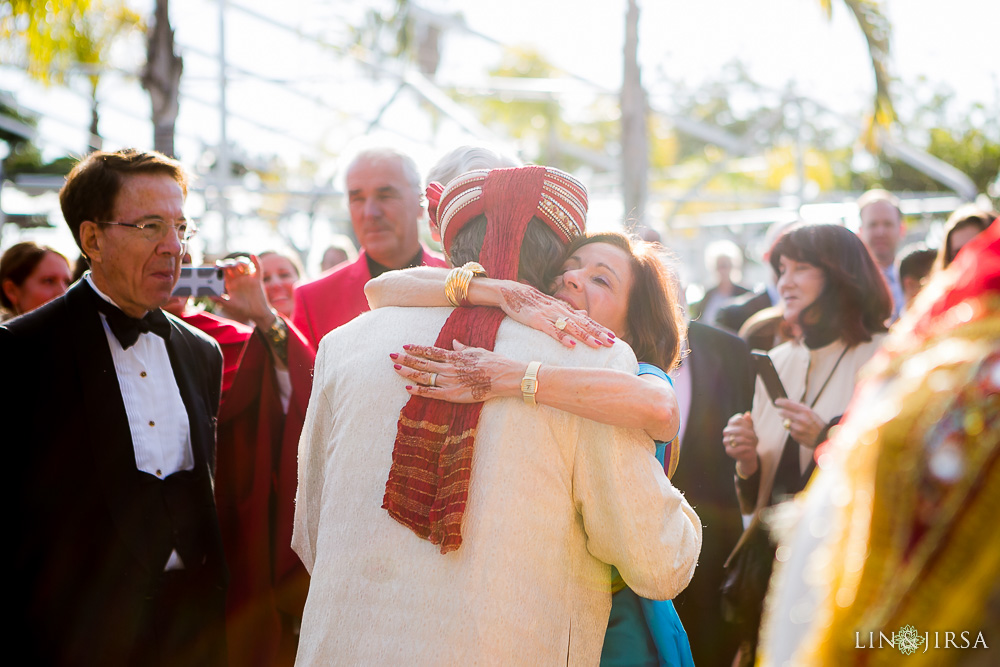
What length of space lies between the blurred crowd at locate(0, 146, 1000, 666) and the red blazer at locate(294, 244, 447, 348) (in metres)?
0.01

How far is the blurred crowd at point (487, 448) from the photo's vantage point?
2.95ft

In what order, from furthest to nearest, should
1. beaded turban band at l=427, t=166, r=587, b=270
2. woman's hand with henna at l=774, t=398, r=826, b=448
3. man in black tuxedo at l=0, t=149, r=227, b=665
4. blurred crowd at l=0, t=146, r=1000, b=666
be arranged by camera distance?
woman's hand with henna at l=774, t=398, r=826, b=448 < man in black tuxedo at l=0, t=149, r=227, b=665 < beaded turban band at l=427, t=166, r=587, b=270 < blurred crowd at l=0, t=146, r=1000, b=666

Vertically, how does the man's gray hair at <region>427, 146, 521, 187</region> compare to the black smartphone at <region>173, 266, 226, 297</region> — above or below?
above

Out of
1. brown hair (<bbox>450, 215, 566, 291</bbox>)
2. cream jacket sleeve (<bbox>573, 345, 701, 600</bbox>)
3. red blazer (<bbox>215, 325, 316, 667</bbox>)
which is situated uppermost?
brown hair (<bbox>450, 215, 566, 291</bbox>)

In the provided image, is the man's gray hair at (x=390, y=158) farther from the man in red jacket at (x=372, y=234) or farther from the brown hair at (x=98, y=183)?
the brown hair at (x=98, y=183)

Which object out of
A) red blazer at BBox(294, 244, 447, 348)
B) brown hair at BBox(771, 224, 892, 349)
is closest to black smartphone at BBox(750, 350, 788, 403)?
brown hair at BBox(771, 224, 892, 349)

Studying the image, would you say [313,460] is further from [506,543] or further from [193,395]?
[193,395]

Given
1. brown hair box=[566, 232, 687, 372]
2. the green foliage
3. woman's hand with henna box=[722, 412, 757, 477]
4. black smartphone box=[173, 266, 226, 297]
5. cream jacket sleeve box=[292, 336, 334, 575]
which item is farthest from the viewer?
the green foliage

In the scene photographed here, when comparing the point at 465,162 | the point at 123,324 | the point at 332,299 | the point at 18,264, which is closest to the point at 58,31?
the point at 18,264

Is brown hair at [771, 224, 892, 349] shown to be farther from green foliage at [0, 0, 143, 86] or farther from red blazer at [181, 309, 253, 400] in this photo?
green foliage at [0, 0, 143, 86]

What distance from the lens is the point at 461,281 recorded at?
1.96 metres

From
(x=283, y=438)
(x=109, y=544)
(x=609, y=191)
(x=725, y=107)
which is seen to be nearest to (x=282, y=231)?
(x=609, y=191)

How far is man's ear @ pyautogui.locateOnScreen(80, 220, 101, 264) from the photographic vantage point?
2.81m

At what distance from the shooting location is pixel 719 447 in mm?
3777
